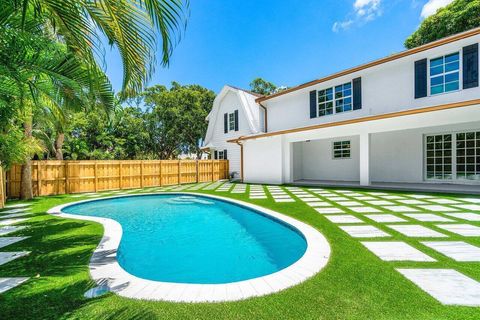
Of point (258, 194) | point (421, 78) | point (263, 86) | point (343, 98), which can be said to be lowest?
point (258, 194)

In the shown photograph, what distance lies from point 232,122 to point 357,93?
30.2 ft

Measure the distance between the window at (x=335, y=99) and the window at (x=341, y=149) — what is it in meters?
2.13

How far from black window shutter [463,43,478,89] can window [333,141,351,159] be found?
5.63m

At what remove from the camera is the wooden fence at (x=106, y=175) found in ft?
33.9

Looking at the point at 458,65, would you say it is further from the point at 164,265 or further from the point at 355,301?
the point at 164,265

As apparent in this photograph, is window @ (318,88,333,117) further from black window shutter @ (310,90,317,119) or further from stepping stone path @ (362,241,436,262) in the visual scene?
stepping stone path @ (362,241,436,262)

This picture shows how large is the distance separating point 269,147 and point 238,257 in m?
10.1

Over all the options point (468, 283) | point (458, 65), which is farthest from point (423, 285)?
point (458, 65)

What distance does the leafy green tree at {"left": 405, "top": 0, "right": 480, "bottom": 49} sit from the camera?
1523cm

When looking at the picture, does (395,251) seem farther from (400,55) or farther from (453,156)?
(400,55)

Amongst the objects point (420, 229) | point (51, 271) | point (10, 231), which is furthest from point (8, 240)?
point (420, 229)

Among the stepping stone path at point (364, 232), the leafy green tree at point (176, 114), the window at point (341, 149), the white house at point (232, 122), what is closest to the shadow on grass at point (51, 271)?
the stepping stone path at point (364, 232)

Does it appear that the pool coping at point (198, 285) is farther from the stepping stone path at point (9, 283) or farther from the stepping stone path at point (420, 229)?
the stepping stone path at point (420, 229)

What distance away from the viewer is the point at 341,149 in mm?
13977
